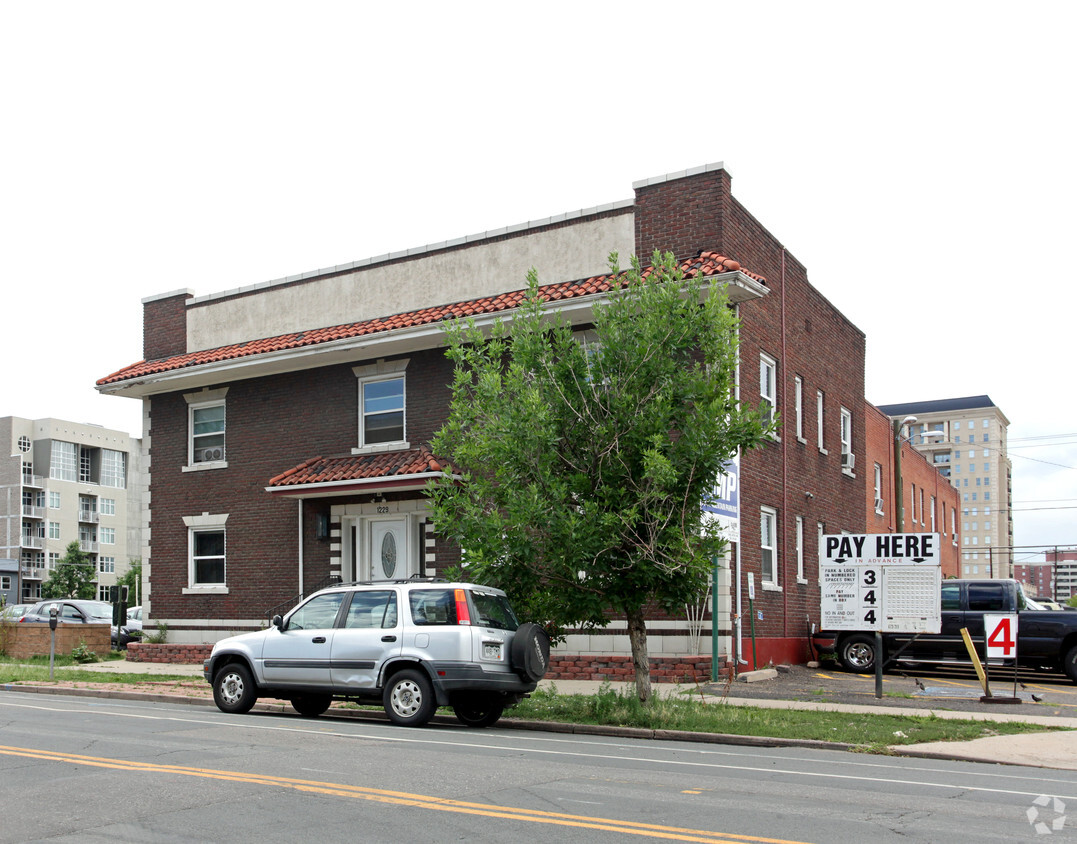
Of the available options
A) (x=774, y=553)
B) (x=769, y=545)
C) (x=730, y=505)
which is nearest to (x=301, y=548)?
(x=730, y=505)

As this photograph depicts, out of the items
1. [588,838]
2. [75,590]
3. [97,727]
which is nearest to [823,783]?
[588,838]

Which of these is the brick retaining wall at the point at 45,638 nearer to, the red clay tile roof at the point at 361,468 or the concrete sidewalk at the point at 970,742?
the concrete sidewalk at the point at 970,742

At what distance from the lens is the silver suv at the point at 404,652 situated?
13.7 metres

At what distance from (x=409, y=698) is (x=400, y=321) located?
34.4 ft

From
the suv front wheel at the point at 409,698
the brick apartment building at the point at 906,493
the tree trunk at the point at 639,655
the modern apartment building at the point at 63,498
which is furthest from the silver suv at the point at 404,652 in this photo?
the modern apartment building at the point at 63,498

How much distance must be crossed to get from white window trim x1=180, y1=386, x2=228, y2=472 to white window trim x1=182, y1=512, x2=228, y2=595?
111cm

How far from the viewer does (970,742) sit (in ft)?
43.0

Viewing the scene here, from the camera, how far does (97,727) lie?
13305 millimetres

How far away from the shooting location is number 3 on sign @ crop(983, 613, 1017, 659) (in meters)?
Result: 16.8

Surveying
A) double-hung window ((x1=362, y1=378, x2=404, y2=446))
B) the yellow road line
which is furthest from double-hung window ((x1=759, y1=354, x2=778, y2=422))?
the yellow road line

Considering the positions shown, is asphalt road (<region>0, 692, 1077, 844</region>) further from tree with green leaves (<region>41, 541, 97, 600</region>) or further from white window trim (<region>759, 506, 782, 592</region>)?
tree with green leaves (<region>41, 541, 97, 600</region>)

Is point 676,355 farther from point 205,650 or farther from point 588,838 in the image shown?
point 205,650

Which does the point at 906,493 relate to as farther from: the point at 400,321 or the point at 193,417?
the point at 193,417

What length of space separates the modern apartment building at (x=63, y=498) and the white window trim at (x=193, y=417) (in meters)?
71.8
